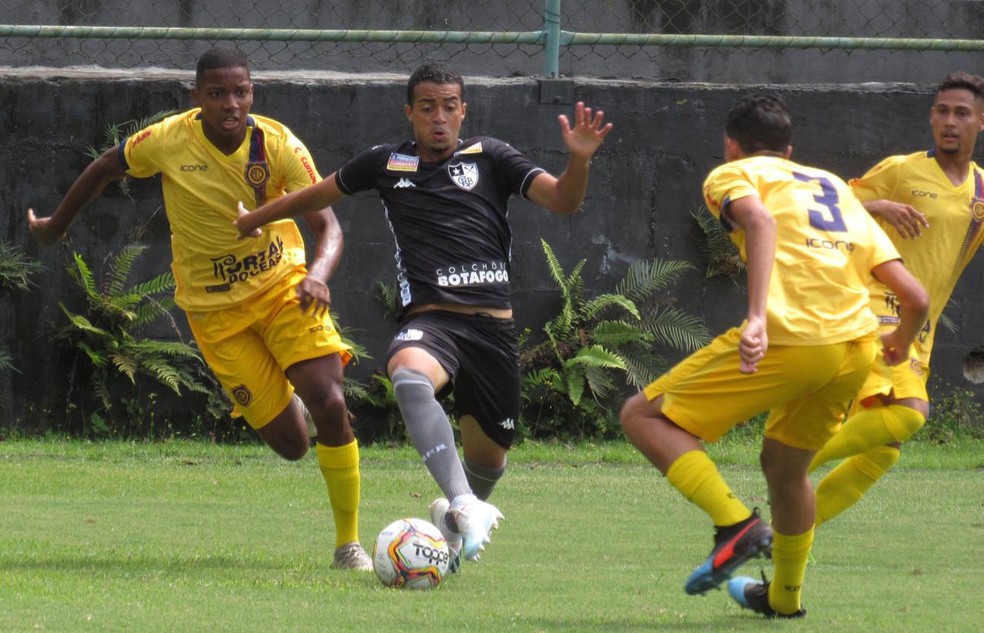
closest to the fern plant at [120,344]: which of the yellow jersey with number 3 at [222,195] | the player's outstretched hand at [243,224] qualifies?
the yellow jersey with number 3 at [222,195]

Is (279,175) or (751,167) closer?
(751,167)

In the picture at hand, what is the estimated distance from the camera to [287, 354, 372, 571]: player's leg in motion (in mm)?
7230

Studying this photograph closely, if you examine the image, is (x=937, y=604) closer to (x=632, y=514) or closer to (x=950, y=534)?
(x=950, y=534)

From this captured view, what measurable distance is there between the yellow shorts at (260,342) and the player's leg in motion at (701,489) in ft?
7.81

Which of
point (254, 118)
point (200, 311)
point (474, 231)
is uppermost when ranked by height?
point (254, 118)

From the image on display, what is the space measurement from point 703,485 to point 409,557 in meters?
1.51

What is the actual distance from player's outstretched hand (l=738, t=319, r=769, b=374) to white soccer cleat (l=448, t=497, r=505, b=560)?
1.45 metres

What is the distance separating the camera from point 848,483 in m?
7.00

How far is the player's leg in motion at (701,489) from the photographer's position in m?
4.96

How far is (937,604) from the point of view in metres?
5.96

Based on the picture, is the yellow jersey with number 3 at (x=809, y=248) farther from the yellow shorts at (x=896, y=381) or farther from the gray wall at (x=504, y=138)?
the gray wall at (x=504, y=138)

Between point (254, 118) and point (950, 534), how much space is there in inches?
180

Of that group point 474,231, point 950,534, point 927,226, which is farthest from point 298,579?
point 950,534

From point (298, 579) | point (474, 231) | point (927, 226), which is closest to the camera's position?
point (298, 579)
